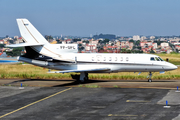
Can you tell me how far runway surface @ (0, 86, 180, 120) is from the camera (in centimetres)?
2128

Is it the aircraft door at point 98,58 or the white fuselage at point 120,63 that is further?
the aircraft door at point 98,58

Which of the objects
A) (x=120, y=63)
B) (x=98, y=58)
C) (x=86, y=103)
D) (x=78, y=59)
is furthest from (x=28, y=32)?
(x=86, y=103)

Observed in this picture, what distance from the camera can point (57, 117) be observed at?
Answer: 2094 centimetres

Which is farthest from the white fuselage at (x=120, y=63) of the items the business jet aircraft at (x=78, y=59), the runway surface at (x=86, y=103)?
the runway surface at (x=86, y=103)

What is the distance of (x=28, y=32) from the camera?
38.2 metres

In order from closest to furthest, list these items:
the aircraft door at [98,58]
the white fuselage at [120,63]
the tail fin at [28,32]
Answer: the white fuselage at [120,63] < the aircraft door at [98,58] < the tail fin at [28,32]

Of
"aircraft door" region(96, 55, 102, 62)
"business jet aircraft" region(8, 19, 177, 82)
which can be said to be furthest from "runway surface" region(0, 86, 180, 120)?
"aircraft door" region(96, 55, 102, 62)

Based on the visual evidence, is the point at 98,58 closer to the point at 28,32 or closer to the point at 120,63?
the point at 120,63

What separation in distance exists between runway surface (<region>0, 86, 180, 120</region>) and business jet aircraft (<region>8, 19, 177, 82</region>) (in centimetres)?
494

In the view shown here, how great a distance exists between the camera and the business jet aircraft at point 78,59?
3719 centimetres

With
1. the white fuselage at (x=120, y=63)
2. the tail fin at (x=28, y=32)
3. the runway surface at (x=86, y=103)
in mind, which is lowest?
the runway surface at (x=86, y=103)

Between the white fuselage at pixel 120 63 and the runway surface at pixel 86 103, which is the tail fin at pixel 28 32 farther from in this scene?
the runway surface at pixel 86 103

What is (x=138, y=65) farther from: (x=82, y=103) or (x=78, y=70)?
(x=82, y=103)

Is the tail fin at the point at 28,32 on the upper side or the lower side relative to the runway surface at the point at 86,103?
upper
